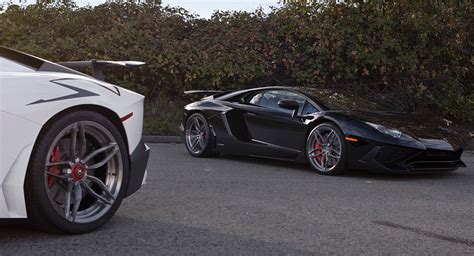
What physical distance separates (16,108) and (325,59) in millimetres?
10737

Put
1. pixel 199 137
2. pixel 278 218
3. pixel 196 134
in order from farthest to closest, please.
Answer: pixel 196 134 → pixel 199 137 → pixel 278 218

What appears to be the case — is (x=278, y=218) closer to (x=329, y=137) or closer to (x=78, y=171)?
(x=78, y=171)

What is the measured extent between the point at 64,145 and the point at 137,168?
608mm

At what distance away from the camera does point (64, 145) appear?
4.24 m

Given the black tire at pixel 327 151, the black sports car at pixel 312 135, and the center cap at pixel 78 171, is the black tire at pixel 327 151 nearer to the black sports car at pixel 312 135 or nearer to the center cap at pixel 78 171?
the black sports car at pixel 312 135

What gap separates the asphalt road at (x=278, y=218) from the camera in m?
4.08

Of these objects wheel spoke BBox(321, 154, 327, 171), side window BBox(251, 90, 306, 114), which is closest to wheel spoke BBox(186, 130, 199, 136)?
side window BBox(251, 90, 306, 114)

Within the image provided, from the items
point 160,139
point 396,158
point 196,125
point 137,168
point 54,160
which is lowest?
point 160,139

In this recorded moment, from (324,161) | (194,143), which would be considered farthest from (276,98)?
(194,143)

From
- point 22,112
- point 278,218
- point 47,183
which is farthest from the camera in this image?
point 278,218

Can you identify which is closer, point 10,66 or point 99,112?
point 10,66

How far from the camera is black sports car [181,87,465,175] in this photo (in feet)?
24.3

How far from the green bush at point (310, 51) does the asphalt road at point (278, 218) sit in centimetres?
626

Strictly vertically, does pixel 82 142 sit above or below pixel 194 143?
above
